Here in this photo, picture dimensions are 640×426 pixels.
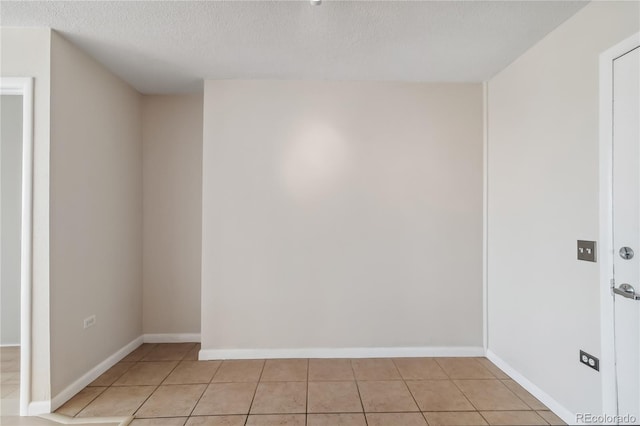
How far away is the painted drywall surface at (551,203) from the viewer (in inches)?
76.0

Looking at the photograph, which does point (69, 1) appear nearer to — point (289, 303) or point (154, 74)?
point (154, 74)

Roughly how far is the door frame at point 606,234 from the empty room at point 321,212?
11 mm

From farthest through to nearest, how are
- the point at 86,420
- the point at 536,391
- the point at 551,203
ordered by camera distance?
the point at 536,391 < the point at 551,203 < the point at 86,420

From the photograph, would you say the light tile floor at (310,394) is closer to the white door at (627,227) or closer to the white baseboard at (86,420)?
the white baseboard at (86,420)

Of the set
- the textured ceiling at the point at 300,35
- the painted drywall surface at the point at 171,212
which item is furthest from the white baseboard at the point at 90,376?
the textured ceiling at the point at 300,35

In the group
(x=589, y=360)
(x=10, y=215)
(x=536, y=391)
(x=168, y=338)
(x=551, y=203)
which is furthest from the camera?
(x=168, y=338)

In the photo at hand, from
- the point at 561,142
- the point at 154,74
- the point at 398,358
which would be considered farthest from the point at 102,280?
the point at 561,142

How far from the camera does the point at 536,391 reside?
2.38 metres

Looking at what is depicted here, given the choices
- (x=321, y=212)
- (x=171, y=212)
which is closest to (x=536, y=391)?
(x=321, y=212)

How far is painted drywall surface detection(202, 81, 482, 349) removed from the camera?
3057mm

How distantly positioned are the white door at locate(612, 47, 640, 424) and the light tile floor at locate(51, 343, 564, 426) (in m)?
0.62

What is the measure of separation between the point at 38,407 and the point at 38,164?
165 centimetres

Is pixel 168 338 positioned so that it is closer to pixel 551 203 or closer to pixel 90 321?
pixel 90 321

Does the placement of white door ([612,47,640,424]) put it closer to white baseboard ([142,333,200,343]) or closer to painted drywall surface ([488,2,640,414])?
painted drywall surface ([488,2,640,414])
